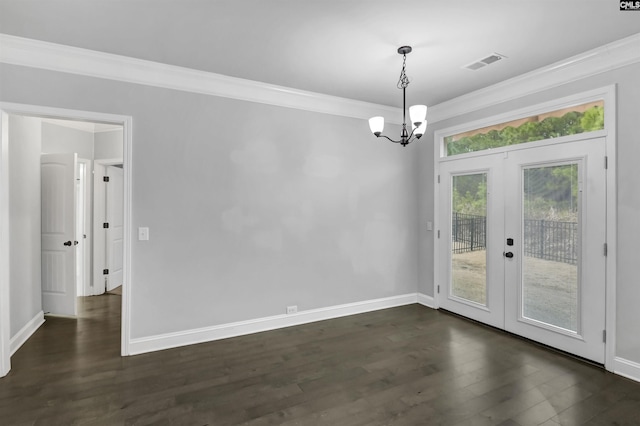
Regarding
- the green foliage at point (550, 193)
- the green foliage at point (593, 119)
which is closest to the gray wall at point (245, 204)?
the green foliage at point (550, 193)

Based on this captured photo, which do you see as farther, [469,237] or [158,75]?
[469,237]

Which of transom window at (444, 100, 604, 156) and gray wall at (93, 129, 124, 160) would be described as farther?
gray wall at (93, 129, 124, 160)

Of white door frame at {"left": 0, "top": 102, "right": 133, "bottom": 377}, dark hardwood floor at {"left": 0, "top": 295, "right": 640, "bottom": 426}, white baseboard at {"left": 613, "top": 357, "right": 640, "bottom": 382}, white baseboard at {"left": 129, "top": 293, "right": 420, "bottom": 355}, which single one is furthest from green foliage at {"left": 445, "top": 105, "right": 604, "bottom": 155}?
white door frame at {"left": 0, "top": 102, "right": 133, "bottom": 377}

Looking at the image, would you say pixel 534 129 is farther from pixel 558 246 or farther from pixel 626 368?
pixel 626 368

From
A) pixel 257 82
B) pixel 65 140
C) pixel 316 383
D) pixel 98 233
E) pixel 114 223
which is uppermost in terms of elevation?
pixel 257 82


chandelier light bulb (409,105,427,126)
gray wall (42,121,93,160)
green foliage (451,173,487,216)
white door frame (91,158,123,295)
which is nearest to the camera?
chandelier light bulb (409,105,427,126)

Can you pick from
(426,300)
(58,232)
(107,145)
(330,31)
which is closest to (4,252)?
(58,232)

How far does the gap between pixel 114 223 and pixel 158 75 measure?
3601 millimetres

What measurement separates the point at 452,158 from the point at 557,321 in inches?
88.8

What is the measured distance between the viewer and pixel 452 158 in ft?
14.7

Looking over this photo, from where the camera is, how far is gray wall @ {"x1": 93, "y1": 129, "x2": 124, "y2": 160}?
17.9ft

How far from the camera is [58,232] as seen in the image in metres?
4.34

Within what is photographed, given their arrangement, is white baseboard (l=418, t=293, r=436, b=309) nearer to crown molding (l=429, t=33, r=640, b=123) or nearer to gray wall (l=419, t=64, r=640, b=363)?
gray wall (l=419, t=64, r=640, b=363)

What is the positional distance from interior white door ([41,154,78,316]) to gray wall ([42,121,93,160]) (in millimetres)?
591
